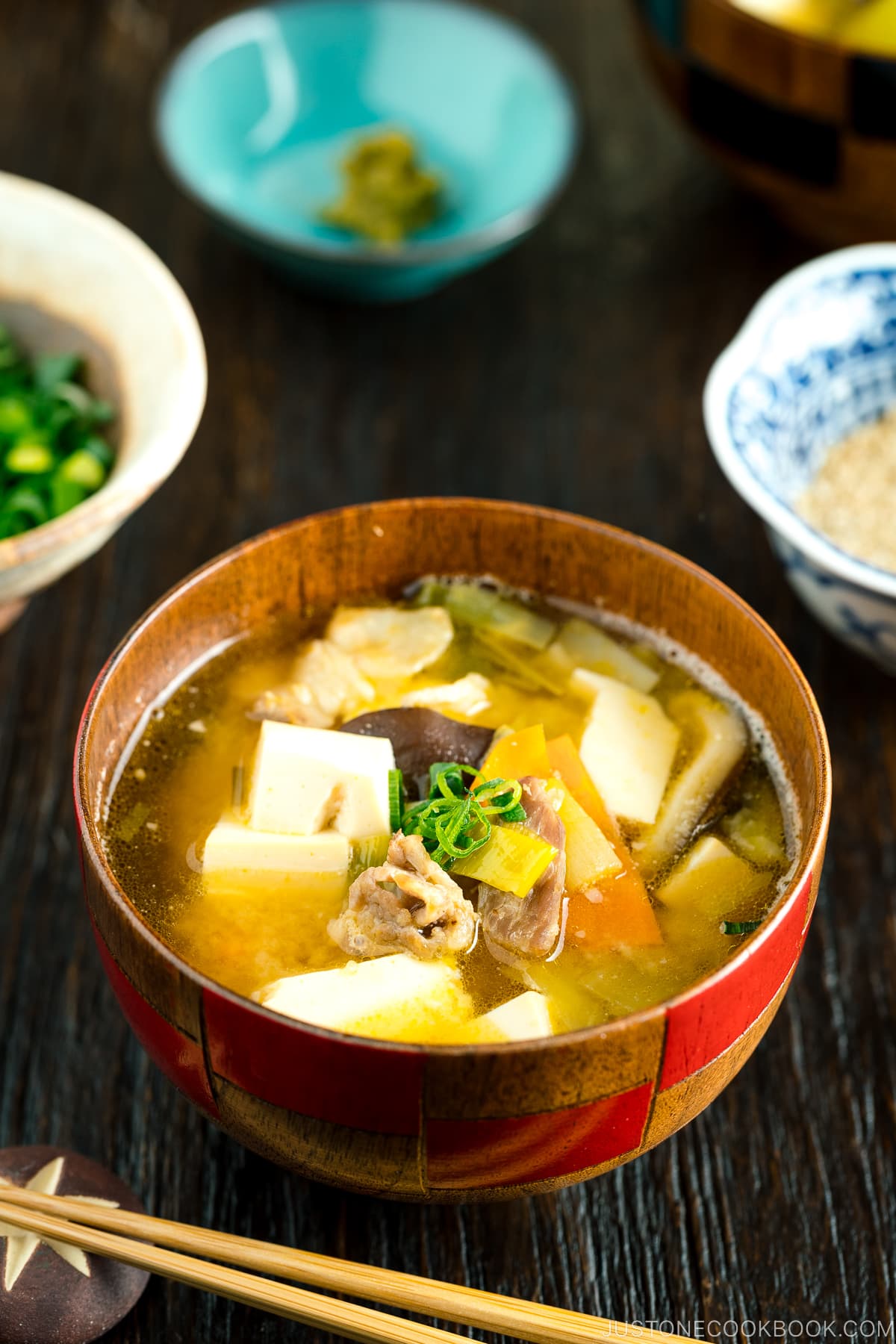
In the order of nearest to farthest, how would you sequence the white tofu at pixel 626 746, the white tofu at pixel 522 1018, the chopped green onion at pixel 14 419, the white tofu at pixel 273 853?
the white tofu at pixel 522 1018
the white tofu at pixel 273 853
the white tofu at pixel 626 746
the chopped green onion at pixel 14 419

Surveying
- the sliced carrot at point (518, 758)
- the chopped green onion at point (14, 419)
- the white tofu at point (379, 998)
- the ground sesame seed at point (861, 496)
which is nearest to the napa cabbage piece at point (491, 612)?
the sliced carrot at point (518, 758)

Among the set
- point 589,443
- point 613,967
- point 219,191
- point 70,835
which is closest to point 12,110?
point 219,191

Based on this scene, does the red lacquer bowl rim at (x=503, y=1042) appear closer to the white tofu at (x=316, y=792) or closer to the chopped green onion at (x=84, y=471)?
the white tofu at (x=316, y=792)

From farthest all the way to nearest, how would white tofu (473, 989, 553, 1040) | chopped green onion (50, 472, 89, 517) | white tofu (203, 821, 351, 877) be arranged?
chopped green onion (50, 472, 89, 517) → white tofu (203, 821, 351, 877) → white tofu (473, 989, 553, 1040)

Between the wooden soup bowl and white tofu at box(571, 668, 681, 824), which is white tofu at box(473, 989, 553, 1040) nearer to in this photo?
the wooden soup bowl

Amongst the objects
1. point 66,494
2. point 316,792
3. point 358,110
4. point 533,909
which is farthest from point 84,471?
point 358,110

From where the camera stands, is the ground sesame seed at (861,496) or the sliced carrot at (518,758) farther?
the ground sesame seed at (861,496)

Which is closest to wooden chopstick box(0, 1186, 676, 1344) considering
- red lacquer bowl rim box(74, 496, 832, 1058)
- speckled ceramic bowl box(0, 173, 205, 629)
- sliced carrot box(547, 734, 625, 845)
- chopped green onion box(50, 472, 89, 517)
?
red lacquer bowl rim box(74, 496, 832, 1058)
